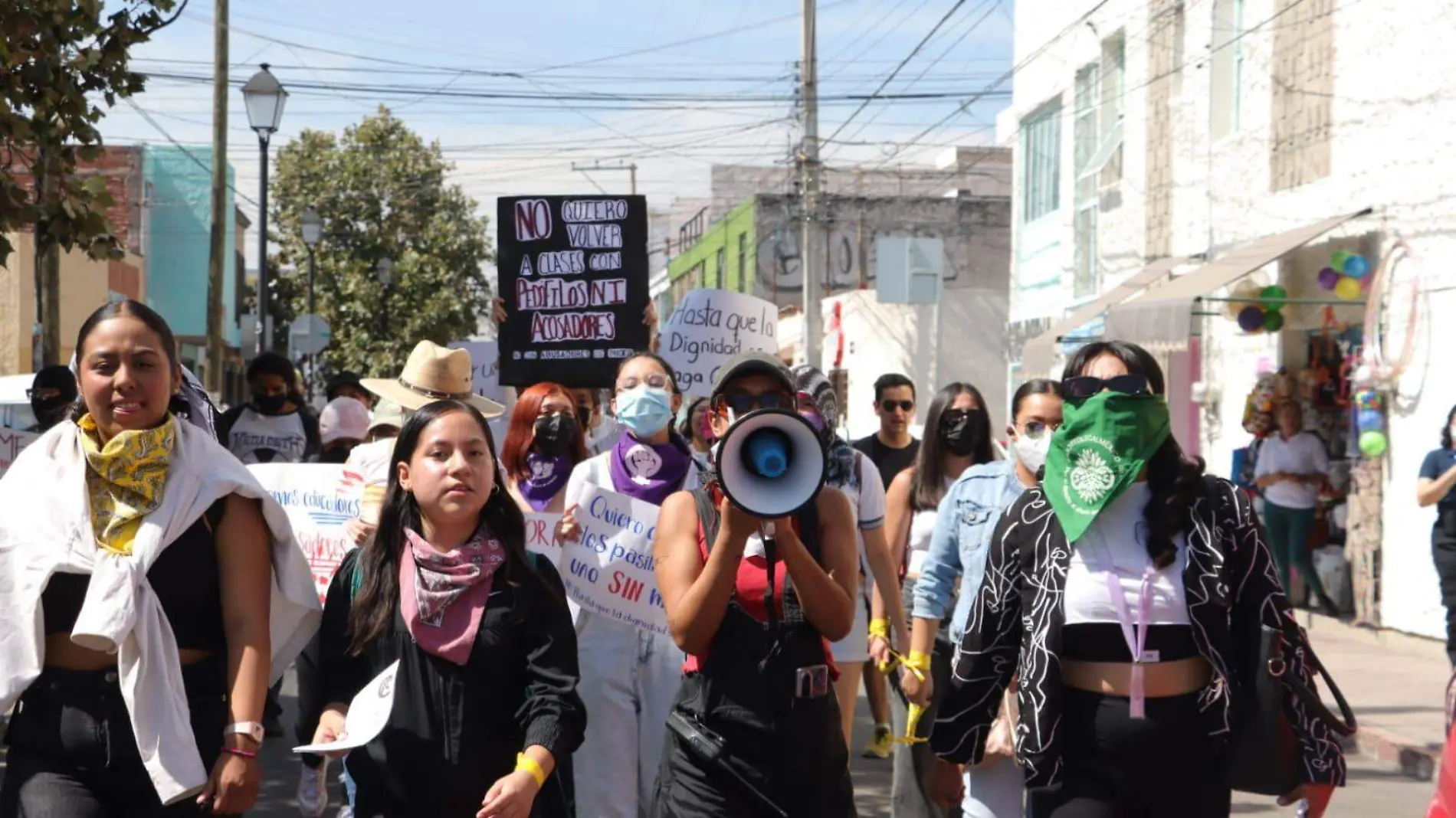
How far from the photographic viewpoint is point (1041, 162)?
26.9 m

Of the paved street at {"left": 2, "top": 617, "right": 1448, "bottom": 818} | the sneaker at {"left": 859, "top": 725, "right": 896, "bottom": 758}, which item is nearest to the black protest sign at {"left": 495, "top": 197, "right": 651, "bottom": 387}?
the paved street at {"left": 2, "top": 617, "right": 1448, "bottom": 818}

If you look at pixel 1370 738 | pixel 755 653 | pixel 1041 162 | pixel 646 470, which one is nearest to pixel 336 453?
pixel 646 470

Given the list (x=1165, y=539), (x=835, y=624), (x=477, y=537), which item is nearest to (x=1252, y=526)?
(x=1165, y=539)

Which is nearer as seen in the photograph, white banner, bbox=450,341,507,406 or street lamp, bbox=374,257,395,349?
white banner, bbox=450,341,507,406

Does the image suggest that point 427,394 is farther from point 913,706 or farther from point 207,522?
point 207,522

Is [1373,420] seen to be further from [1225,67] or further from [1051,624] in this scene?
[1051,624]

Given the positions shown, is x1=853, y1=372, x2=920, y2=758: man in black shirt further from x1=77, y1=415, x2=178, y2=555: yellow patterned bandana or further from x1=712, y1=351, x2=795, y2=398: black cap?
x1=77, y1=415, x2=178, y2=555: yellow patterned bandana

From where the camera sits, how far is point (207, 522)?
13.3 ft

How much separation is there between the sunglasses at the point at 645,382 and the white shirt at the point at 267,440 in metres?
4.00

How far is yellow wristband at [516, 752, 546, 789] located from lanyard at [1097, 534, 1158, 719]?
1365 mm

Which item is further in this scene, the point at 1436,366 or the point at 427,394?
the point at 1436,366

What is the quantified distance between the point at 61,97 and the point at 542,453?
312 cm

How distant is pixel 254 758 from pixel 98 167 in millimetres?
44618

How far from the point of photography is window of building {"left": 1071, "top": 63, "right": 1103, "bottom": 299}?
76.9ft
